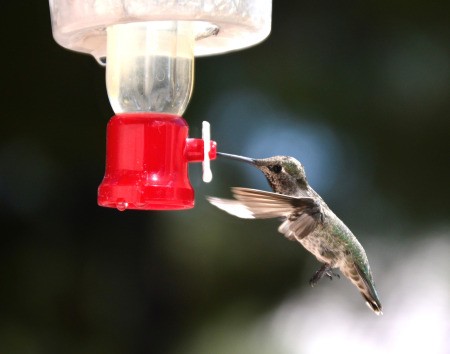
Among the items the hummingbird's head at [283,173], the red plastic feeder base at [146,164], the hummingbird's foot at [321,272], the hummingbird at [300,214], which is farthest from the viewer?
the hummingbird's foot at [321,272]

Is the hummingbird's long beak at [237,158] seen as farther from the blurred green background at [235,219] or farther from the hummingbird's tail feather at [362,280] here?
the blurred green background at [235,219]

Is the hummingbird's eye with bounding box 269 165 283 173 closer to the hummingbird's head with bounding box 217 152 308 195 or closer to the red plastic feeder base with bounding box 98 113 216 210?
the hummingbird's head with bounding box 217 152 308 195

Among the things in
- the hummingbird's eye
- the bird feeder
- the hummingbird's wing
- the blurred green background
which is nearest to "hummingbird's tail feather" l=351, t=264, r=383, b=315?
the hummingbird's wing

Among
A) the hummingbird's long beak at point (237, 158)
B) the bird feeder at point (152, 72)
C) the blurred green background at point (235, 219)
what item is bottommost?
the blurred green background at point (235, 219)

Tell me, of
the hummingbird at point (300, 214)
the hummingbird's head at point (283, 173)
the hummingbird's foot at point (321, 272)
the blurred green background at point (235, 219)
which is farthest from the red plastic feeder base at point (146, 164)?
the blurred green background at point (235, 219)

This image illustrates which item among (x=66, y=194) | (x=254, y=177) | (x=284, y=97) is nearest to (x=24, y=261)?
(x=66, y=194)

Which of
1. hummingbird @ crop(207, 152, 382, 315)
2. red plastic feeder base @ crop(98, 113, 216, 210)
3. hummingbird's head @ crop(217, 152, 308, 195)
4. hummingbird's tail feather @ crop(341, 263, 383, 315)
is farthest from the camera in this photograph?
hummingbird's tail feather @ crop(341, 263, 383, 315)

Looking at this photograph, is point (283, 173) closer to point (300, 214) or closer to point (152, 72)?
point (300, 214)
